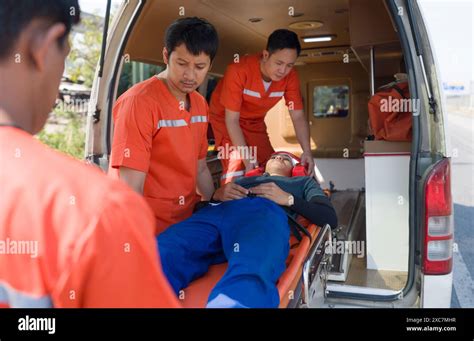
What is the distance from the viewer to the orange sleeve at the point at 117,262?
652 mm

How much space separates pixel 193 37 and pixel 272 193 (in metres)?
0.96

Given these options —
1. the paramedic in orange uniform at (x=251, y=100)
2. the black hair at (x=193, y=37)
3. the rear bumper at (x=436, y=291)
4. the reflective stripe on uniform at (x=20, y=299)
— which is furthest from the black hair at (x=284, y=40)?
the reflective stripe on uniform at (x=20, y=299)

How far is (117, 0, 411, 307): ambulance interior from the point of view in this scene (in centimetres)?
262

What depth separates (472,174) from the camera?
30.6 ft

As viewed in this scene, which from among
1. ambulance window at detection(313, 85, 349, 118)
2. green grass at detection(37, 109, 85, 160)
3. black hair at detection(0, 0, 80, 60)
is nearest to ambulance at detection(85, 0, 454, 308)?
black hair at detection(0, 0, 80, 60)

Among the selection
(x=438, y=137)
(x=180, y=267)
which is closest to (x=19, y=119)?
(x=180, y=267)

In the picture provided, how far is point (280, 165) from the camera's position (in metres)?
3.27

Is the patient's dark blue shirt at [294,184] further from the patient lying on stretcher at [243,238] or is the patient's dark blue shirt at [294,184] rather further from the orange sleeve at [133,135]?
the orange sleeve at [133,135]

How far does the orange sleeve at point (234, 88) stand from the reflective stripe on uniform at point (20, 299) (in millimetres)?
2960

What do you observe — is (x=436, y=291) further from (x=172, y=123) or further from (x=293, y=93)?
(x=293, y=93)

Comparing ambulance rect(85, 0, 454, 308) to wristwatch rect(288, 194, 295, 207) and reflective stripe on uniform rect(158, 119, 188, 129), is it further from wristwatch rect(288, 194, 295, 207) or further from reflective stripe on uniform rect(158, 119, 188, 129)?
reflective stripe on uniform rect(158, 119, 188, 129)

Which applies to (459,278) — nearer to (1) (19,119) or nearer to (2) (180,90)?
(2) (180,90)

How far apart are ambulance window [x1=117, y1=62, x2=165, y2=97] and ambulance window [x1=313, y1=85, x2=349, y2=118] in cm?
286

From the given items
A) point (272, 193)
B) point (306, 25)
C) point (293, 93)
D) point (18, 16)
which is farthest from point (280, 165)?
point (18, 16)
